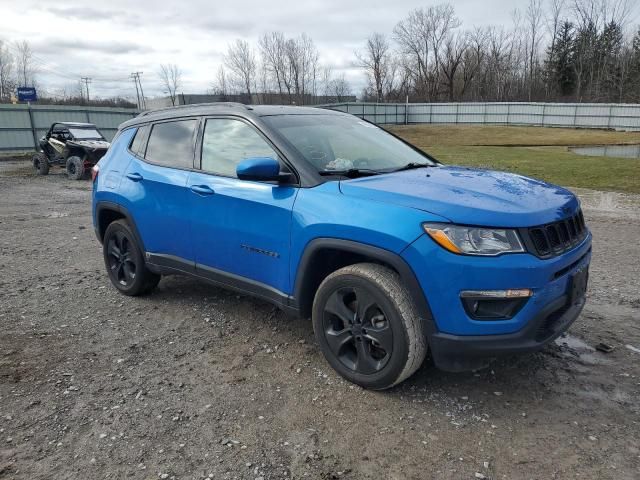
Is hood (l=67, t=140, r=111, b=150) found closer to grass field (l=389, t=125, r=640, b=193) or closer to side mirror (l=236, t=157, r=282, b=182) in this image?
grass field (l=389, t=125, r=640, b=193)

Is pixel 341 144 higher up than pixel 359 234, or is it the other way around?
pixel 341 144

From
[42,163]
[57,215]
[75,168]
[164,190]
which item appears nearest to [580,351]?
[164,190]

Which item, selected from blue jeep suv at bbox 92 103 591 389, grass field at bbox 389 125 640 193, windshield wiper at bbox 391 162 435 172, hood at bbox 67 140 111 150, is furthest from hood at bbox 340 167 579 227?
hood at bbox 67 140 111 150

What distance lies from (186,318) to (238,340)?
0.71 meters

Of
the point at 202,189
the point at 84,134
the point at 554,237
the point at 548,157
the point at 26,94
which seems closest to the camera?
the point at 554,237

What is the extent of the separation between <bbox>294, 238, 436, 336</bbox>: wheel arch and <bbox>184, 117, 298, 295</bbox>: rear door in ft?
0.53

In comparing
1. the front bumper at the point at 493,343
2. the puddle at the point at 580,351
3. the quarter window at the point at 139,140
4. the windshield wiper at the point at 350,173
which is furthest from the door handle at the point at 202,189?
the puddle at the point at 580,351

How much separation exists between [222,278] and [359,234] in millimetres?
1399

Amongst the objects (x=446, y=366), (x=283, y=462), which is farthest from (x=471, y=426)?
(x=283, y=462)

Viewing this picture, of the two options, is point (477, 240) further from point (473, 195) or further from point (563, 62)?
point (563, 62)

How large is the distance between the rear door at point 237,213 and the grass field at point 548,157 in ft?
38.2

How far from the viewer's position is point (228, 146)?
3.96 metres

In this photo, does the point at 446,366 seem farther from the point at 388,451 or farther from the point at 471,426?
the point at 388,451

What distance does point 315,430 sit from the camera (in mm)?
2861
